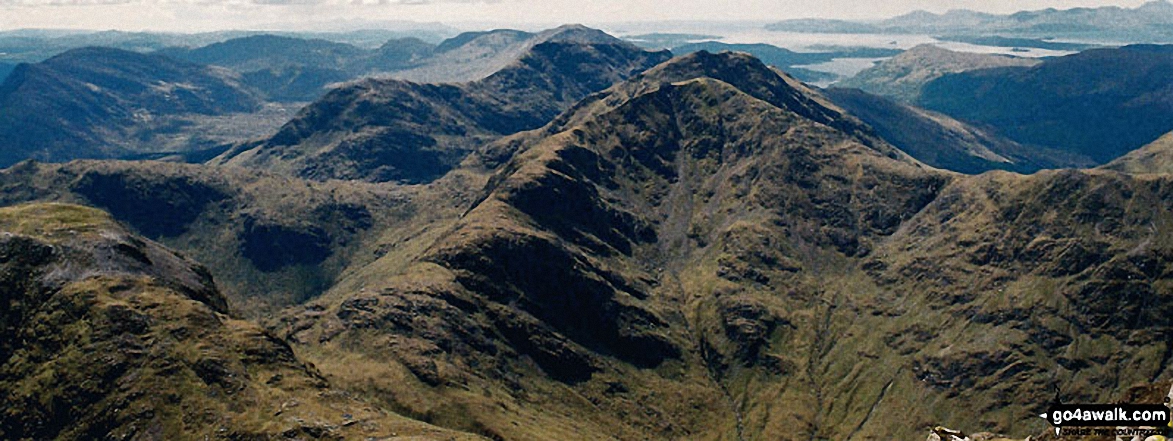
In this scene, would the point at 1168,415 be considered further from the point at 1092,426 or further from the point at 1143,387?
the point at 1143,387

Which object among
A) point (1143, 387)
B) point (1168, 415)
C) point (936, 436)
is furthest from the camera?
point (936, 436)

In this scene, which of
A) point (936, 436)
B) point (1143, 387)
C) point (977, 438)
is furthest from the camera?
point (977, 438)

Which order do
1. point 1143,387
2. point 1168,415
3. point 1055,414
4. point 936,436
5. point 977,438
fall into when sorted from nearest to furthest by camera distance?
point 1168,415 → point 1055,414 → point 1143,387 → point 936,436 → point 977,438

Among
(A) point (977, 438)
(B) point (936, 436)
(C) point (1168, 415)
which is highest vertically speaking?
(C) point (1168, 415)

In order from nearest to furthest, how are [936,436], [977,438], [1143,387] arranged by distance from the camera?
[1143,387] → [936,436] → [977,438]

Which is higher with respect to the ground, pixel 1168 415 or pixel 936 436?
pixel 1168 415

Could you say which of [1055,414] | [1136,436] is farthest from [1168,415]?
[1055,414]

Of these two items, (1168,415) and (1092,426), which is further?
(1092,426)

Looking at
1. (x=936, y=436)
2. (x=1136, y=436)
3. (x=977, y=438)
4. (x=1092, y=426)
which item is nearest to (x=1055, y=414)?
(x=1092, y=426)

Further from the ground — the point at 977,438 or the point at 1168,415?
the point at 1168,415

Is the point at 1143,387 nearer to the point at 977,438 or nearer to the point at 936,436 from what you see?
the point at 936,436
